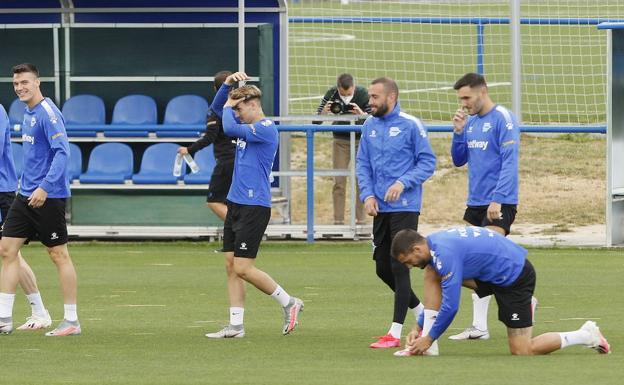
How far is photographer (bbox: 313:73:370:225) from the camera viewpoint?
18562mm

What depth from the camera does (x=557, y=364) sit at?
30.9 feet

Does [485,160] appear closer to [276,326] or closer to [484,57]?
[276,326]

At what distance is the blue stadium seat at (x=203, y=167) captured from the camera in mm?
18438

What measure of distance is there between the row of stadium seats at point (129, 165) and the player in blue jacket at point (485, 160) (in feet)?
24.9

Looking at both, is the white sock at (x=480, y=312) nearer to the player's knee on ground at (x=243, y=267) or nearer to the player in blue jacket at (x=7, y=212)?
the player's knee on ground at (x=243, y=267)

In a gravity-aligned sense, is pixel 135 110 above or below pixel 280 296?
above

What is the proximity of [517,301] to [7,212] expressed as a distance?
412 centimetres

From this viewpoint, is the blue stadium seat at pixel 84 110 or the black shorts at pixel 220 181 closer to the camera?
the black shorts at pixel 220 181

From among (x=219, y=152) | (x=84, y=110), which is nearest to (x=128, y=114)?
(x=84, y=110)

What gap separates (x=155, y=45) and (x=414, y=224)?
961 centimetres

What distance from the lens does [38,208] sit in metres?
11.1

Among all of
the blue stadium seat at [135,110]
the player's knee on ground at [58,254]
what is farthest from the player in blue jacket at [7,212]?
the blue stadium seat at [135,110]

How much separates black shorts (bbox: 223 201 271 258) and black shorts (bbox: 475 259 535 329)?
1889 mm

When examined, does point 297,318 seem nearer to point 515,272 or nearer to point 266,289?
point 266,289
